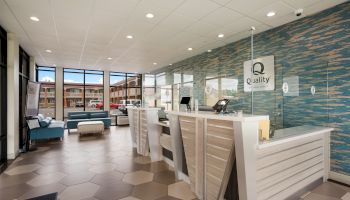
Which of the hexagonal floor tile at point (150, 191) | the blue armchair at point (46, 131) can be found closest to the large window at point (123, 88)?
the blue armchair at point (46, 131)

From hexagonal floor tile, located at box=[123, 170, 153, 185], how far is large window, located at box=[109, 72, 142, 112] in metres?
7.69

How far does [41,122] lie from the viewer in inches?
256

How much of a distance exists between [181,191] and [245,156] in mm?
1530

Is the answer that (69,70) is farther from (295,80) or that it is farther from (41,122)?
(295,80)

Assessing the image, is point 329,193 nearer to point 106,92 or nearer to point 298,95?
point 298,95

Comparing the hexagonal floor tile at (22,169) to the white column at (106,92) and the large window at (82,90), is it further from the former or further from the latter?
the white column at (106,92)

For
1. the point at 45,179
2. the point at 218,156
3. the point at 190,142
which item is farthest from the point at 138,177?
the point at 218,156

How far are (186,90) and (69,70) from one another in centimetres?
710

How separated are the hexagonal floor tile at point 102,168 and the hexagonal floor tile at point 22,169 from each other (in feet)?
4.33

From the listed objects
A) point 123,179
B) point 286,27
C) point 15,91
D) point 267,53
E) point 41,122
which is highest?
point 286,27

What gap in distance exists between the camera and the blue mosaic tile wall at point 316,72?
3.37 meters

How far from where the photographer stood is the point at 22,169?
3.99m

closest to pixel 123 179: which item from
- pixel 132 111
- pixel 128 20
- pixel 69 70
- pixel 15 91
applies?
pixel 132 111

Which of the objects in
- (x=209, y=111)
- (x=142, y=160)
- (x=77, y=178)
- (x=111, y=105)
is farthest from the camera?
(x=111, y=105)
